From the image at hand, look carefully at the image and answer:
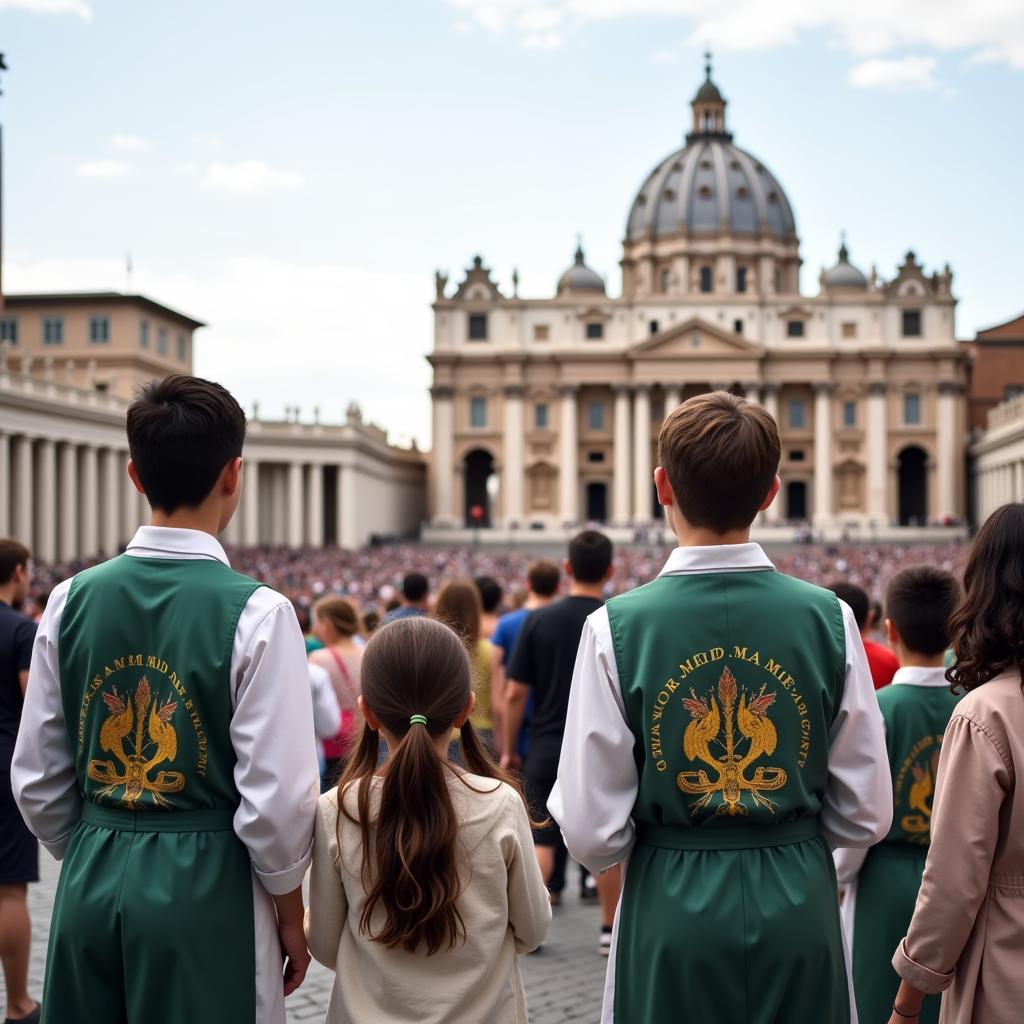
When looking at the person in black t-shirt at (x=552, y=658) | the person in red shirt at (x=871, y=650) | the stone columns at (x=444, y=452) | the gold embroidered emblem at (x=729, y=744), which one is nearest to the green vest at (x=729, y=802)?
the gold embroidered emblem at (x=729, y=744)

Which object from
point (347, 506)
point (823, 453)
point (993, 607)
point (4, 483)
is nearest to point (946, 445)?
point (823, 453)

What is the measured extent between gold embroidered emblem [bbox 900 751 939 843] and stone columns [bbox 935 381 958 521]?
79.3 meters

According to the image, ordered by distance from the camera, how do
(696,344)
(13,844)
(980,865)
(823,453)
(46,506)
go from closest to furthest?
(980,865), (13,844), (46,506), (696,344), (823,453)

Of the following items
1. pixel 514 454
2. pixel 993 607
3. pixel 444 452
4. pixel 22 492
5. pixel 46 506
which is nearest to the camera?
pixel 993 607

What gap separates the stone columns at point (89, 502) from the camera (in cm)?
5347

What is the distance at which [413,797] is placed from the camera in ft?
12.9

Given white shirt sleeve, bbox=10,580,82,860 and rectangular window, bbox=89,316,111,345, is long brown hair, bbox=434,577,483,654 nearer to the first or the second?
white shirt sleeve, bbox=10,580,82,860

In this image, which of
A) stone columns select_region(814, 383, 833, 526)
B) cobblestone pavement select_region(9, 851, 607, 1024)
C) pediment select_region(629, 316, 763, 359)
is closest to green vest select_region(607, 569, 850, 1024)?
cobblestone pavement select_region(9, 851, 607, 1024)

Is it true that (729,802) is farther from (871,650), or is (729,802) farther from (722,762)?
(871,650)

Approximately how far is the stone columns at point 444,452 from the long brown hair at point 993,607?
8030 centimetres

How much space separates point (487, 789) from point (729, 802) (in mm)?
757

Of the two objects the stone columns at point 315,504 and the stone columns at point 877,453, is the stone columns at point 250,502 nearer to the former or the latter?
the stone columns at point 315,504

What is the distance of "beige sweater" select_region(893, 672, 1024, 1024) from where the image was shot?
12.1 feet

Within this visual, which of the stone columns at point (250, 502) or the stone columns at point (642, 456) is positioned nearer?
the stone columns at point (250, 502)
